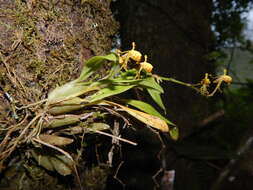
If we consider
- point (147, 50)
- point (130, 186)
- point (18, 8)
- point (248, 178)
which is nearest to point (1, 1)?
point (18, 8)

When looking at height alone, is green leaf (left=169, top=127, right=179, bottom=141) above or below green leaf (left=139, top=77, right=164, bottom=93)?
below

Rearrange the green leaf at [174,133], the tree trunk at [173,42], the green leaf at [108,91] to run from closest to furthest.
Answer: the green leaf at [108,91] < the green leaf at [174,133] < the tree trunk at [173,42]

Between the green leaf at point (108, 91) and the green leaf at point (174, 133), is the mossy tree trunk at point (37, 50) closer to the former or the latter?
the green leaf at point (108, 91)

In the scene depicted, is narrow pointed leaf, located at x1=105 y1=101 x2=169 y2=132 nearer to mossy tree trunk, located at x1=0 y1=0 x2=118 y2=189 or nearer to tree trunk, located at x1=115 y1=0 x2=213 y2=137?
mossy tree trunk, located at x1=0 y1=0 x2=118 y2=189

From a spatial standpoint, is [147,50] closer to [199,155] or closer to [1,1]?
[199,155]

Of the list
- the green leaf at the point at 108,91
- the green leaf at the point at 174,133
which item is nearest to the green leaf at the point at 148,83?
the green leaf at the point at 108,91

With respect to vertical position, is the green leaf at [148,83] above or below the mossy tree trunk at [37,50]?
below

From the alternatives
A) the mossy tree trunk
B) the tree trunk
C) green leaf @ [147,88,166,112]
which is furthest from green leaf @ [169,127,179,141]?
the tree trunk
